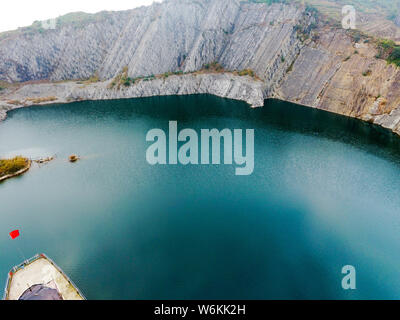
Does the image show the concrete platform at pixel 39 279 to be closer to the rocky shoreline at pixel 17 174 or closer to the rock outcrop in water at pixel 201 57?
the rocky shoreline at pixel 17 174

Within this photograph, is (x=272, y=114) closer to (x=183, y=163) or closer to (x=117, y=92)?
(x=183, y=163)

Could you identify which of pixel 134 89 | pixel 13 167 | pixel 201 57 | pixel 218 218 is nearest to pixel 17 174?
pixel 13 167

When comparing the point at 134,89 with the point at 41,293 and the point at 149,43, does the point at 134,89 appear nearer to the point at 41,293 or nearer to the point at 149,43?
the point at 149,43

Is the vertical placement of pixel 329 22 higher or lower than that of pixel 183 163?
higher

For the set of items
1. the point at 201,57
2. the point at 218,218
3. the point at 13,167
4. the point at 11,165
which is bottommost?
the point at 218,218
